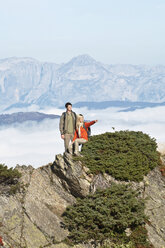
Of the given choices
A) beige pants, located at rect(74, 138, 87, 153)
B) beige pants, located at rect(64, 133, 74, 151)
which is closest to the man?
beige pants, located at rect(64, 133, 74, 151)

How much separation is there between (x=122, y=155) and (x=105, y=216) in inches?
184

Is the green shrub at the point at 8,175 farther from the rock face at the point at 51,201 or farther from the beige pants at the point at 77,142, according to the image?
the beige pants at the point at 77,142

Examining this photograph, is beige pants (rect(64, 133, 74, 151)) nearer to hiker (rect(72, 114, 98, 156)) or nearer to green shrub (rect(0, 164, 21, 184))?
hiker (rect(72, 114, 98, 156))

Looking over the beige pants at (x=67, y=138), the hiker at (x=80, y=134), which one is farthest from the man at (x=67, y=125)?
the hiker at (x=80, y=134)

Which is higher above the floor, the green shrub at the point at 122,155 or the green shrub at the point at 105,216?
the green shrub at the point at 122,155

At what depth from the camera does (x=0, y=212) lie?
53.9 feet

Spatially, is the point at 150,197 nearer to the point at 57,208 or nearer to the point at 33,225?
the point at 57,208

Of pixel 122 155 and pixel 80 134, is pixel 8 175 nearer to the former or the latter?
pixel 80 134

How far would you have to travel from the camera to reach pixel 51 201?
1833cm

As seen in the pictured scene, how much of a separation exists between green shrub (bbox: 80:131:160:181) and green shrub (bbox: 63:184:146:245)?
4.98ft

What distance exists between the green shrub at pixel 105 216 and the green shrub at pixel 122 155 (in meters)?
1.52

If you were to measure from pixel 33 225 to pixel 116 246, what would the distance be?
12.3ft

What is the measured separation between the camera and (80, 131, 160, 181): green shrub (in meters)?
19.2

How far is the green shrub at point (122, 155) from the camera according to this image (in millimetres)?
19186
